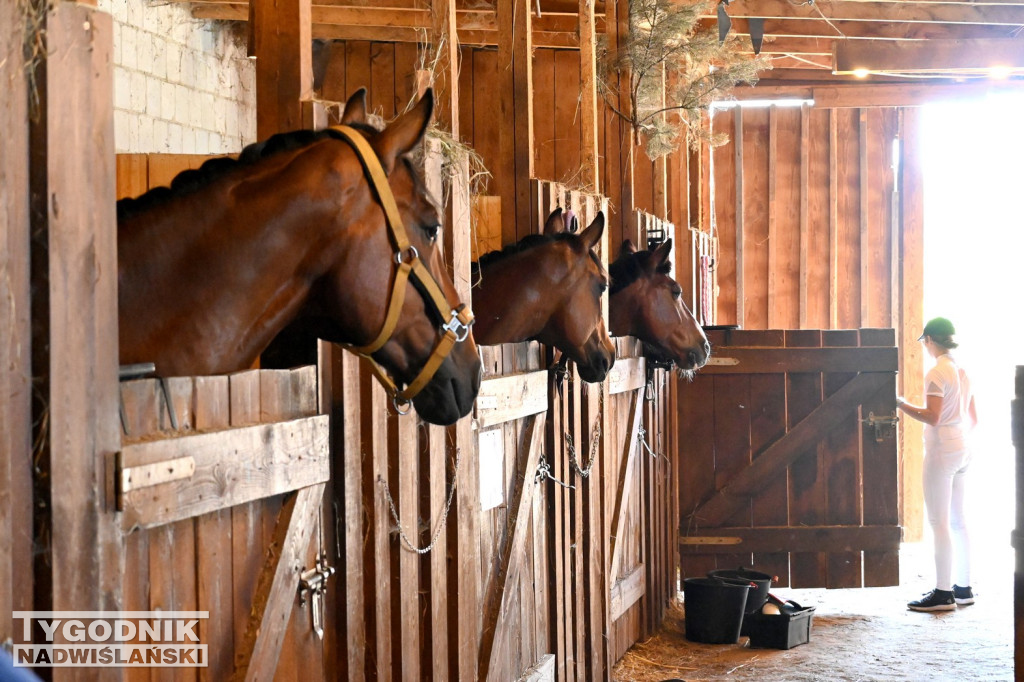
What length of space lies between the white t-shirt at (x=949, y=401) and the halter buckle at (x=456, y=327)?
5.25m

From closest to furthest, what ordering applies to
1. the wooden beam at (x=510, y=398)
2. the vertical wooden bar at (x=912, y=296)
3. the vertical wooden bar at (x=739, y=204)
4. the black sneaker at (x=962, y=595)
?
1. the wooden beam at (x=510, y=398)
2. the black sneaker at (x=962, y=595)
3. the vertical wooden bar at (x=912, y=296)
4. the vertical wooden bar at (x=739, y=204)

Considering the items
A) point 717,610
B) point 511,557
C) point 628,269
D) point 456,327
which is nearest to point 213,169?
point 456,327

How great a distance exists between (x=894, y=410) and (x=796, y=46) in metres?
3.62

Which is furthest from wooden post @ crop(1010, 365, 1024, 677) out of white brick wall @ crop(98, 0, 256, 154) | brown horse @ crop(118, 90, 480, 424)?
white brick wall @ crop(98, 0, 256, 154)

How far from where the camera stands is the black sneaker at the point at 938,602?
22.9 ft

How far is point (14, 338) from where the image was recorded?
157 centimetres

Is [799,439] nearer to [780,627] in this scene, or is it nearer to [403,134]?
[780,627]

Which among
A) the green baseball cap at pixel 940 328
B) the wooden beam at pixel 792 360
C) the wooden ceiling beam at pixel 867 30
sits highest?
the wooden ceiling beam at pixel 867 30

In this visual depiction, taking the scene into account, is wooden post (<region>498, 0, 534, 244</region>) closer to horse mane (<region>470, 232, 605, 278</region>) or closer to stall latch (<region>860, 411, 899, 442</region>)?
horse mane (<region>470, 232, 605, 278</region>)

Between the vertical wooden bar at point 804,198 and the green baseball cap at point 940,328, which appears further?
the vertical wooden bar at point 804,198

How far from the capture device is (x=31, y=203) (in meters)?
1.62

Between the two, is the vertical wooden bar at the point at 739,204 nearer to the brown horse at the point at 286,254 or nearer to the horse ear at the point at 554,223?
the horse ear at the point at 554,223

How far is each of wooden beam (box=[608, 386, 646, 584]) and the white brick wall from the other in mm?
2950

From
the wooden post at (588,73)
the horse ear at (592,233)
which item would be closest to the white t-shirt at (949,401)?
the wooden post at (588,73)
